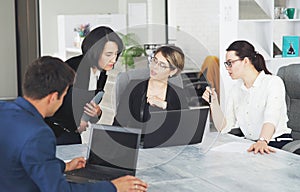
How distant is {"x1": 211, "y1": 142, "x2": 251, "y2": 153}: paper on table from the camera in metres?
2.83

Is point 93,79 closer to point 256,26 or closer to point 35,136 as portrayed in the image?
point 35,136

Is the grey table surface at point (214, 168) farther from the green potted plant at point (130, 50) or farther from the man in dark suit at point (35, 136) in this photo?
the green potted plant at point (130, 50)

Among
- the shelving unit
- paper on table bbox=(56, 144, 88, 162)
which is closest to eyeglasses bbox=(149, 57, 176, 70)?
paper on table bbox=(56, 144, 88, 162)

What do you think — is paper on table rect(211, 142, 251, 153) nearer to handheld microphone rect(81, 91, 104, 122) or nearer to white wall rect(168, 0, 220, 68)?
handheld microphone rect(81, 91, 104, 122)

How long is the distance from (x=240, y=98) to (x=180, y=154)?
971 millimetres

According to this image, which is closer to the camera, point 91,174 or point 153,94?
point 91,174

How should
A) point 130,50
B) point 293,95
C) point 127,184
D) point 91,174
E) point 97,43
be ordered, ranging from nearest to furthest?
1. point 127,184
2. point 91,174
3. point 97,43
4. point 293,95
5. point 130,50

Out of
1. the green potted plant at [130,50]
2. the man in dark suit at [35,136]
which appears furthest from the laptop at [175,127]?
the green potted plant at [130,50]

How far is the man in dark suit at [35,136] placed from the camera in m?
1.54

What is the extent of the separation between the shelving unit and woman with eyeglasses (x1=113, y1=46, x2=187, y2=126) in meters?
2.04

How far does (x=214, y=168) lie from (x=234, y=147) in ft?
1.58

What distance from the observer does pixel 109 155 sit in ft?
7.54

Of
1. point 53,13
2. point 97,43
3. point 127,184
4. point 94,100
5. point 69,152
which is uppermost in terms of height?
point 53,13

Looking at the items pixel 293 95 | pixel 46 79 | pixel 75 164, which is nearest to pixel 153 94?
pixel 75 164
